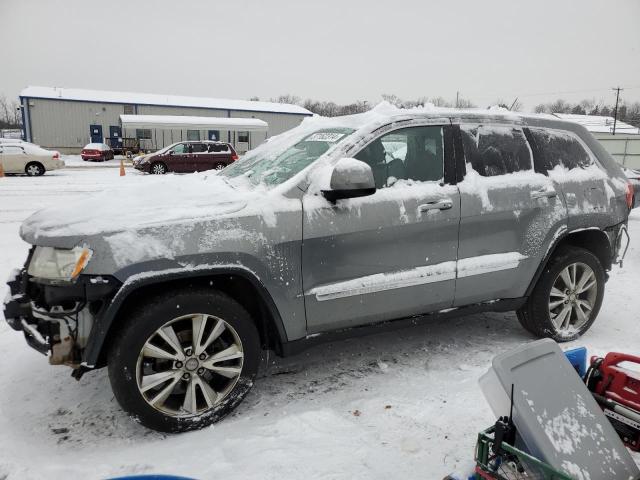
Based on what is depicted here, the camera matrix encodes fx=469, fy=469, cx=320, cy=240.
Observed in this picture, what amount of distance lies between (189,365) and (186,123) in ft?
124

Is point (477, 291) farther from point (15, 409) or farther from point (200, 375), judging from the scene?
point (15, 409)

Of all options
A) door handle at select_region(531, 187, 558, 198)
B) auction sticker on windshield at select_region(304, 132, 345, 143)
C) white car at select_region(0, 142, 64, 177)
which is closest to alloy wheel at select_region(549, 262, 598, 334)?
door handle at select_region(531, 187, 558, 198)

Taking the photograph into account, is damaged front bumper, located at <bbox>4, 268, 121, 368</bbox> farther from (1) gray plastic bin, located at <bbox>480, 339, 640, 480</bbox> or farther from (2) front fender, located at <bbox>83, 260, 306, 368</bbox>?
(1) gray plastic bin, located at <bbox>480, 339, 640, 480</bbox>

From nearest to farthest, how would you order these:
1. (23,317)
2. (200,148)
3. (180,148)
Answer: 1. (23,317)
2. (180,148)
3. (200,148)

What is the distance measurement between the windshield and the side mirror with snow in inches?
12.9

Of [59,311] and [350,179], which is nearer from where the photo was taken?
[59,311]

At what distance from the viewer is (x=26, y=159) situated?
1842 cm

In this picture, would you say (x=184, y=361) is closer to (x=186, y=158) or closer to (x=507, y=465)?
(x=507, y=465)

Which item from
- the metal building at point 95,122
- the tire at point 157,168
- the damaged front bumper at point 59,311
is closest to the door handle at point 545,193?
the damaged front bumper at point 59,311

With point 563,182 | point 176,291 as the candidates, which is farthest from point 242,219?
point 563,182

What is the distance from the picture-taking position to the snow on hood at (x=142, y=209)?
8.29 feet

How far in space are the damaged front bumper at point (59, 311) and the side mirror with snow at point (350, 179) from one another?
1.34 m

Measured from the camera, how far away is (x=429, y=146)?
340 cm

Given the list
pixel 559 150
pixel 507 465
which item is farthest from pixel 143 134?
pixel 507 465
